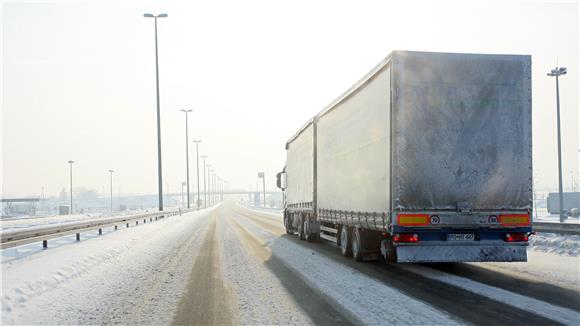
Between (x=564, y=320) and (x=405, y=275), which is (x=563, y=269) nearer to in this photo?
(x=405, y=275)

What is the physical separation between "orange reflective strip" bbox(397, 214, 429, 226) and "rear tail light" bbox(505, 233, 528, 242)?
166cm

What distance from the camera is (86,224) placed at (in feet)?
66.5

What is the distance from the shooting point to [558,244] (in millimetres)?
14172

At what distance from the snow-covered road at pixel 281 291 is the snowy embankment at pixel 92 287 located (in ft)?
0.06

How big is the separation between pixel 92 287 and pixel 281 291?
3504mm

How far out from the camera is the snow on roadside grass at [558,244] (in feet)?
42.9

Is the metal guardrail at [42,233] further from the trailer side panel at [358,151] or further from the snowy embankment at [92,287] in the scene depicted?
the trailer side panel at [358,151]

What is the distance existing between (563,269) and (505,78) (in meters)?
4.19

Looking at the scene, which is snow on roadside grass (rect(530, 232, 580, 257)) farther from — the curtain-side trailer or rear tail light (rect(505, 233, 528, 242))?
the curtain-side trailer

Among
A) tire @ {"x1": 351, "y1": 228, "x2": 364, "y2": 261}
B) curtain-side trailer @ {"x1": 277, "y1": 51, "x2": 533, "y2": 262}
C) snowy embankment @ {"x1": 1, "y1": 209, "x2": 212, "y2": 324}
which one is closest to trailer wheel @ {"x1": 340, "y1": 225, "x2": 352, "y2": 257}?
tire @ {"x1": 351, "y1": 228, "x2": 364, "y2": 261}

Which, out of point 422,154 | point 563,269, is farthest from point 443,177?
point 563,269

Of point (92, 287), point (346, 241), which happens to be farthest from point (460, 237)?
point (92, 287)

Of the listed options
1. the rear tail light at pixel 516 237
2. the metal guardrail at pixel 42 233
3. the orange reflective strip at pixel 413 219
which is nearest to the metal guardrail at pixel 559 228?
the rear tail light at pixel 516 237

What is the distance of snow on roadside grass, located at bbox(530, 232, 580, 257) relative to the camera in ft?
42.9
